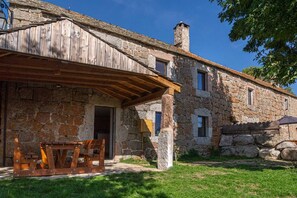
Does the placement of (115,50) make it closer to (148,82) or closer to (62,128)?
(148,82)

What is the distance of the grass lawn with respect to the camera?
16.0 feet

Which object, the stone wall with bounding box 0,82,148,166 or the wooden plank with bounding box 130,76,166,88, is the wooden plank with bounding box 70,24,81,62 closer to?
the wooden plank with bounding box 130,76,166,88

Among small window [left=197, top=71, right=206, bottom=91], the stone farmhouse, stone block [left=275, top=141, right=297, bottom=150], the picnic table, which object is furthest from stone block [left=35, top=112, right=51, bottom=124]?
stone block [left=275, top=141, right=297, bottom=150]

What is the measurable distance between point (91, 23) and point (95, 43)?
151 inches

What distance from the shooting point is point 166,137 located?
7691 mm

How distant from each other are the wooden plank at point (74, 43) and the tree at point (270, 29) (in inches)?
183

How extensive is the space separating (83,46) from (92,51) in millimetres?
226

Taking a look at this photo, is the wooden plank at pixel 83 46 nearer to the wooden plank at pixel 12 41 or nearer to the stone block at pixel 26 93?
the wooden plank at pixel 12 41

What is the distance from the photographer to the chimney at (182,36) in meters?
14.5

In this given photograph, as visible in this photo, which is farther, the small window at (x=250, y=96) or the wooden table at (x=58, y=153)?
the small window at (x=250, y=96)

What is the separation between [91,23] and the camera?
9867 millimetres

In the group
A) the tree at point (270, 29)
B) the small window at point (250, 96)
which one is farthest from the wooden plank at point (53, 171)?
the small window at point (250, 96)

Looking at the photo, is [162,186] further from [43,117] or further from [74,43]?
[43,117]

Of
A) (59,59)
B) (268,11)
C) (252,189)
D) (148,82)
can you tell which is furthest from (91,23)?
(252,189)
